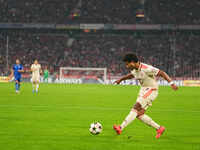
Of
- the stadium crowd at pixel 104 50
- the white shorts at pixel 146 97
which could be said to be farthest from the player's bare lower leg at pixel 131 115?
the stadium crowd at pixel 104 50

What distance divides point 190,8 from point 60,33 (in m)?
21.2

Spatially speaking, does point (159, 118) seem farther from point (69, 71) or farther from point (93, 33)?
point (93, 33)

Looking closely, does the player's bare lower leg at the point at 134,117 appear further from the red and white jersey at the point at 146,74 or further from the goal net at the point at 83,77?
the goal net at the point at 83,77

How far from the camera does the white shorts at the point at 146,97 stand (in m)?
8.50

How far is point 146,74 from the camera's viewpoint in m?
8.65

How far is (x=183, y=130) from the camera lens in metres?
10.3

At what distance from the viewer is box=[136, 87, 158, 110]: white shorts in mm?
8500

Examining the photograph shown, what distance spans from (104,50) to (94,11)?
277 inches

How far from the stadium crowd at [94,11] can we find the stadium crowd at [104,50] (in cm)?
283

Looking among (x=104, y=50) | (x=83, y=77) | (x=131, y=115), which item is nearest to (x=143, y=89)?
(x=131, y=115)

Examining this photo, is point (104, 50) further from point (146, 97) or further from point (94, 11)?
point (146, 97)

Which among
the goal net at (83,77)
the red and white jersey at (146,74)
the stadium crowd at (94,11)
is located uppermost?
the stadium crowd at (94,11)

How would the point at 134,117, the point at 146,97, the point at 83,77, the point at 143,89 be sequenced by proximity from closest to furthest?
the point at 134,117 < the point at 146,97 < the point at 143,89 < the point at 83,77

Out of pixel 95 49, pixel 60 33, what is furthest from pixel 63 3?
pixel 95 49
